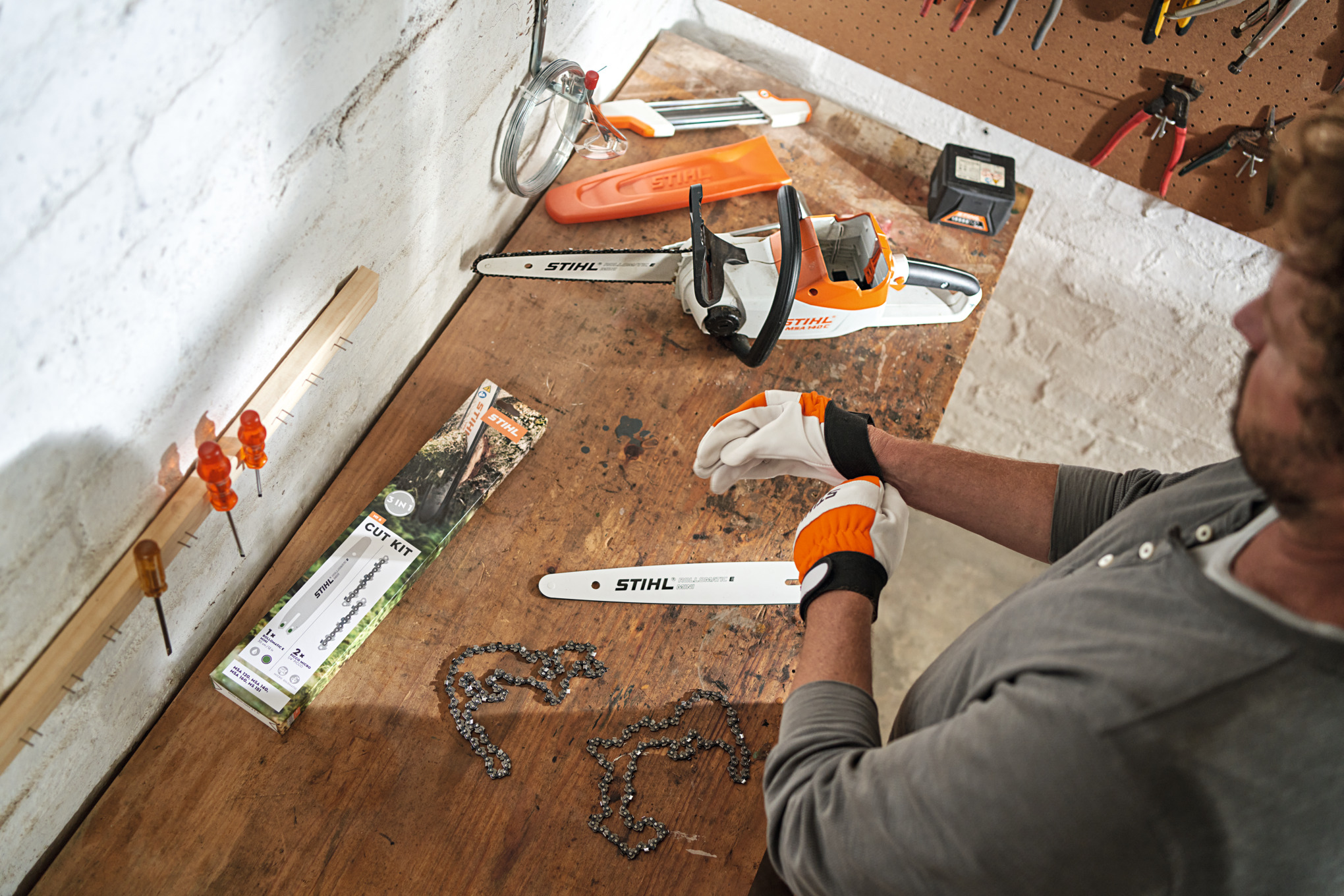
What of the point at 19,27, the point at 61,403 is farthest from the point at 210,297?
the point at 19,27

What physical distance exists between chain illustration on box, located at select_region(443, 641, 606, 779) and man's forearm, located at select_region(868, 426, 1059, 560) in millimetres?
600

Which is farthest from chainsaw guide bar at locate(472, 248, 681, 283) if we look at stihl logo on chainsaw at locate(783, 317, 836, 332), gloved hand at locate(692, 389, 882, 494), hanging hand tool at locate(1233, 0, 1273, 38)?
hanging hand tool at locate(1233, 0, 1273, 38)

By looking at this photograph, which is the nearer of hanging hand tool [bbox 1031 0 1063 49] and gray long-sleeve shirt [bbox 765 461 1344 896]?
gray long-sleeve shirt [bbox 765 461 1344 896]

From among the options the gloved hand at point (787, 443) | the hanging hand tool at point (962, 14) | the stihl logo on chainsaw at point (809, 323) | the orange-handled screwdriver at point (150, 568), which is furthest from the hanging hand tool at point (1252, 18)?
the orange-handled screwdriver at point (150, 568)

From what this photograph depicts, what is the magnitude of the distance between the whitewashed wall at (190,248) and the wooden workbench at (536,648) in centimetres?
8

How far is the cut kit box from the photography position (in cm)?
124

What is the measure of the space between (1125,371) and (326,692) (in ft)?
8.40

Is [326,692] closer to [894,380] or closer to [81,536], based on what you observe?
[81,536]

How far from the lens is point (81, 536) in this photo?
3.07 feet

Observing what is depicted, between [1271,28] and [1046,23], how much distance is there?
0.47 metres

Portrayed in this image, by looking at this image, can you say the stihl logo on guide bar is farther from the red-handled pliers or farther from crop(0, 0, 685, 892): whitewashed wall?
the red-handled pliers

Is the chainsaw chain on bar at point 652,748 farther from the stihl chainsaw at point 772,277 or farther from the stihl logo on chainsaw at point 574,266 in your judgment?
the stihl logo on chainsaw at point 574,266

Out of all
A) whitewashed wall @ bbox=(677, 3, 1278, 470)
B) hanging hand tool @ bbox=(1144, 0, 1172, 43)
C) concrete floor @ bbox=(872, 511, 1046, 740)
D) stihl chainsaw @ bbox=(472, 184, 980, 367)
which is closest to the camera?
stihl chainsaw @ bbox=(472, 184, 980, 367)

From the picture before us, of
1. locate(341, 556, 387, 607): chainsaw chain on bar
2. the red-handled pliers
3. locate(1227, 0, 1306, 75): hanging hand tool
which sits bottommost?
locate(341, 556, 387, 607): chainsaw chain on bar
